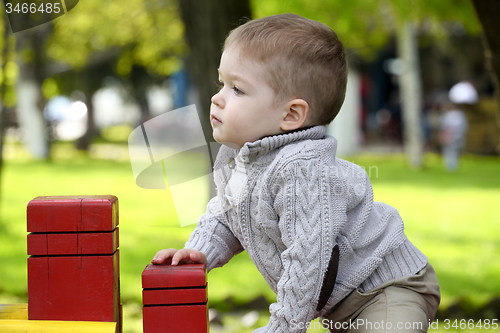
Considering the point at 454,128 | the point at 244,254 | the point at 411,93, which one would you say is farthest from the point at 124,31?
the point at 244,254

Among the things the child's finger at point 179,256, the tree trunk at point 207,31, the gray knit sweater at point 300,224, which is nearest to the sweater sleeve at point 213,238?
the gray knit sweater at point 300,224

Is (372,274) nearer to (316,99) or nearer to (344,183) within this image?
(344,183)

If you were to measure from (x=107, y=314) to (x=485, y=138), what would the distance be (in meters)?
16.2

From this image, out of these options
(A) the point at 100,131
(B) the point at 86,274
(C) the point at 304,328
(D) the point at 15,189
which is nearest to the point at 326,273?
(C) the point at 304,328

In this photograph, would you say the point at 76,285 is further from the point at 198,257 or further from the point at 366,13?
the point at 366,13

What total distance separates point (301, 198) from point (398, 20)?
10282mm

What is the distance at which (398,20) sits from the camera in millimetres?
10727

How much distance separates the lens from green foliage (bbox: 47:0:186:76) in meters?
13.7

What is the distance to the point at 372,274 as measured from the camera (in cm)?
163

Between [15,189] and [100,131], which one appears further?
[100,131]

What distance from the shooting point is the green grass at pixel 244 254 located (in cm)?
452

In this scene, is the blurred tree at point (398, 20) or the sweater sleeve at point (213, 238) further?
the blurred tree at point (398, 20)

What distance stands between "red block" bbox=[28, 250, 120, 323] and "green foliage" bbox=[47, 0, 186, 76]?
1195 cm

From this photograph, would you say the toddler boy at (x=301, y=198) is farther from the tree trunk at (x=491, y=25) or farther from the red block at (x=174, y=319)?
the tree trunk at (x=491, y=25)
